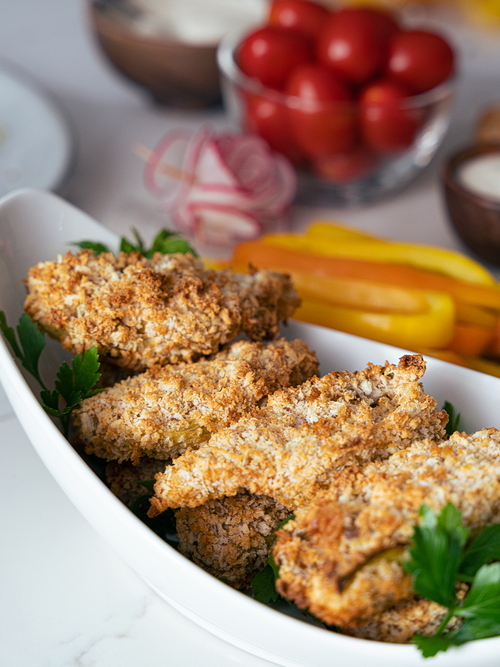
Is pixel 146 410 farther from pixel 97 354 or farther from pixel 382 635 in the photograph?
pixel 382 635

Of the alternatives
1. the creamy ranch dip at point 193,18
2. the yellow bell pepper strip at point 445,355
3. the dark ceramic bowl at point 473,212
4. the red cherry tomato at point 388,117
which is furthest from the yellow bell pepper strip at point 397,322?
the creamy ranch dip at point 193,18

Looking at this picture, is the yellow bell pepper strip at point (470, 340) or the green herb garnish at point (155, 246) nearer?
the green herb garnish at point (155, 246)

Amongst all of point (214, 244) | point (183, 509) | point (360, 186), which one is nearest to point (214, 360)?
point (183, 509)

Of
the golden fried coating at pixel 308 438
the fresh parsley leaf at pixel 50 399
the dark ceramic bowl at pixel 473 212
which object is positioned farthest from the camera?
the dark ceramic bowl at pixel 473 212

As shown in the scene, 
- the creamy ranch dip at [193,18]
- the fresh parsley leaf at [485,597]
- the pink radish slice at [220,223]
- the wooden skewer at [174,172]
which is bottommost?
the pink radish slice at [220,223]

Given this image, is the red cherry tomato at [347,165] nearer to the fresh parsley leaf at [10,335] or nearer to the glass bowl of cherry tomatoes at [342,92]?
the glass bowl of cherry tomatoes at [342,92]

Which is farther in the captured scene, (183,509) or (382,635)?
(183,509)

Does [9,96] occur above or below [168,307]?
below
